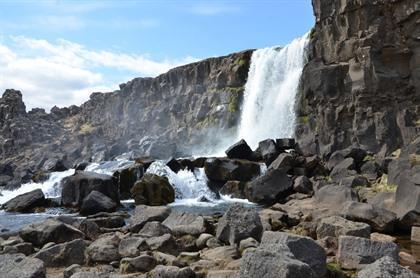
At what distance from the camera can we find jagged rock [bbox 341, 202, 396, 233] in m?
14.9

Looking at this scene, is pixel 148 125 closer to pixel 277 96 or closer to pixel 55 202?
pixel 277 96

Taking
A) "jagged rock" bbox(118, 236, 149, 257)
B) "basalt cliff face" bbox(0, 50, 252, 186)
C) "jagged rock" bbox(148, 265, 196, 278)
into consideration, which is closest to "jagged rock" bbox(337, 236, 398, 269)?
"jagged rock" bbox(148, 265, 196, 278)

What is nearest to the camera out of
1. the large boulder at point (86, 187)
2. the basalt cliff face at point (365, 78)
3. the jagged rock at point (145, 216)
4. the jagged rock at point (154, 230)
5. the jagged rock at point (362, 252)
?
the jagged rock at point (362, 252)

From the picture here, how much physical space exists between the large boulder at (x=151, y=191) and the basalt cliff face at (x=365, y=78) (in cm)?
A: 1437

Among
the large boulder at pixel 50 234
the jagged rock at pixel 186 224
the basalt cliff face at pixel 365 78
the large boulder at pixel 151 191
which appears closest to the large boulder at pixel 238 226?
the jagged rock at pixel 186 224

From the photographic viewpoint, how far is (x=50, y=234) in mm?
13727

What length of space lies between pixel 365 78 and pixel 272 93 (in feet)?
49.8

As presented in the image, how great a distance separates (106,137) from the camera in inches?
3615

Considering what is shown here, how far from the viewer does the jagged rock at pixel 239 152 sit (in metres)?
32.3

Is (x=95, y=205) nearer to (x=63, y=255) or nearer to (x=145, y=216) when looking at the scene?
(x=145, y=216)

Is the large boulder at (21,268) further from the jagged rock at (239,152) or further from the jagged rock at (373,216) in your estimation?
the jagged rock at (239,152)

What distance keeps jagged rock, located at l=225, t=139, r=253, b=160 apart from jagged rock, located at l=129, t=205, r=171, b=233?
15714mm

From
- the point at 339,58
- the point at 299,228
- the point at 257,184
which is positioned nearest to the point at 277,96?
the point at 339,58

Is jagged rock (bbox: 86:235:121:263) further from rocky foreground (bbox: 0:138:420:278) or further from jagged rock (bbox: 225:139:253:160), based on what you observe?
jagged rock (bbox: 225:139:253:160)
